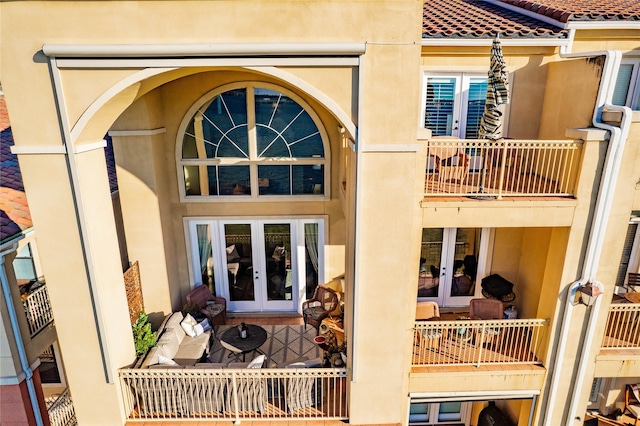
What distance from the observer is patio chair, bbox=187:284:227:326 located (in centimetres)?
1021

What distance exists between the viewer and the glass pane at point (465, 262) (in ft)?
31.8

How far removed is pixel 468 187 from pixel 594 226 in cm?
233

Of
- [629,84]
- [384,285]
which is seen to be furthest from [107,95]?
[629,84]

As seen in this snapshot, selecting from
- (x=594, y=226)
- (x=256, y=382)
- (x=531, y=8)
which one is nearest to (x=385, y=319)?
(x=256, y=382)

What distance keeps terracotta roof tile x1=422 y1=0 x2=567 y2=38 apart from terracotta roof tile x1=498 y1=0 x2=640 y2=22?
0.24 meters

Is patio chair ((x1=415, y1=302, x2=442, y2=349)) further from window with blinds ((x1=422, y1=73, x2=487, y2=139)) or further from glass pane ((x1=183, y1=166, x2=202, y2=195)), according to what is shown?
glass pane ((x1=183, y1=166, x2=202, y2=195))

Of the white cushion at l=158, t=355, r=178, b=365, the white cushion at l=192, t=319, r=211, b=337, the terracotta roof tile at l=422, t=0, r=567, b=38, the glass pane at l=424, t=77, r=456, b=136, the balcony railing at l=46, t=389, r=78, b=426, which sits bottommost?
the balcony railing at l=46, t=389, r=78, b=426

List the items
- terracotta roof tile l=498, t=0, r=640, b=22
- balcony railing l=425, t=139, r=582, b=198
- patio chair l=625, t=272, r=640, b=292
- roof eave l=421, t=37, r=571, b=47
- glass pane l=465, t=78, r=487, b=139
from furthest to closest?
patio chair l=625, t=272, r=640, b=292, glass pane l=465, t=78, r=487, b=139, terracotta roof tile l=498, t=0, r=640, b=22, roof eave l=421, t=37, r=571, b=47, balcony railing l=425, t=139, r=582, b=198

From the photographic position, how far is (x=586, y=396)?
7961 mm

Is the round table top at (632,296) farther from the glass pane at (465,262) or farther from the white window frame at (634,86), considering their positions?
the white window frame at (634,86)

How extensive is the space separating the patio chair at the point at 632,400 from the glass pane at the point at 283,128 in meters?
10.4

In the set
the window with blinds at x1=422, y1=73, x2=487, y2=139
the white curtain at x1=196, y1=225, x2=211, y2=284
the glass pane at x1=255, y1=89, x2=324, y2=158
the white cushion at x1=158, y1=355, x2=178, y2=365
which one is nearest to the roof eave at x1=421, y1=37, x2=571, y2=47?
the window with blinds at x1=422, y1=73, x2=487, y2=139

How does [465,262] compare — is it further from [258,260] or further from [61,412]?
[61,412]

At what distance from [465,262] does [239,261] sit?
20.6 ft
